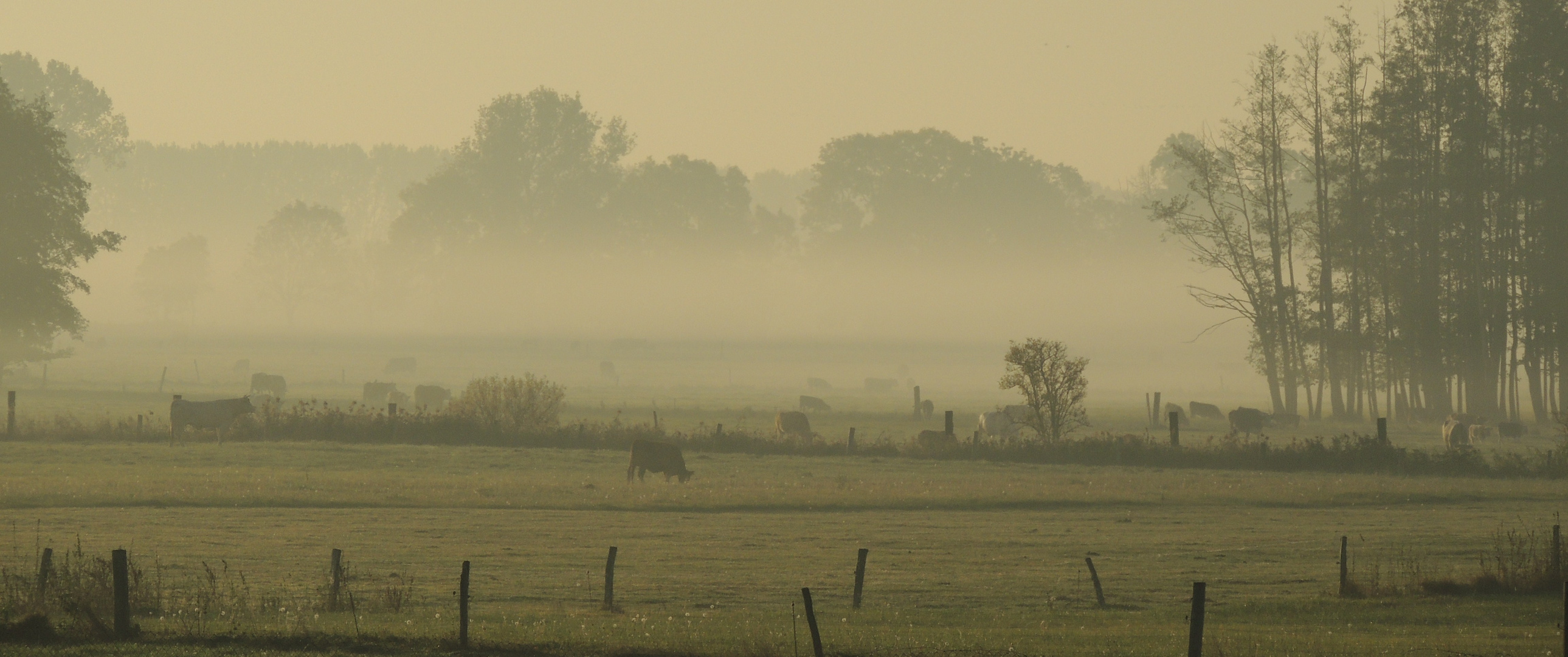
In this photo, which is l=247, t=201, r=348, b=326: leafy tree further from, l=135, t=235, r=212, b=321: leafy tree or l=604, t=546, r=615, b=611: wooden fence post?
l=604, t=546, r=615, b=611: wooden fence post

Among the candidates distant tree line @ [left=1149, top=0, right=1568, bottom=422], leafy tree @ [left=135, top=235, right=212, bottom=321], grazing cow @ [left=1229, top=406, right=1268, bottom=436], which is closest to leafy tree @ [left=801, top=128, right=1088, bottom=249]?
leafy tree @ [left=135, top=235, right=212, bottom=321]

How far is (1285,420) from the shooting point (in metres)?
58.1

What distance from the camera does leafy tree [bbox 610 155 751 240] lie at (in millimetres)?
136875

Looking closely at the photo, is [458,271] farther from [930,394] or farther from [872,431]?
[872,431]

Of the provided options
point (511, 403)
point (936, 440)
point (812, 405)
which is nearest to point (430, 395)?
point (511, 403)

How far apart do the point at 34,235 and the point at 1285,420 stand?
51609mm

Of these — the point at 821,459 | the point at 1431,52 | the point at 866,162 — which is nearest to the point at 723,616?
the point at 821,459

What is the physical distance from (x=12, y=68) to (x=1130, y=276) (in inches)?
4222

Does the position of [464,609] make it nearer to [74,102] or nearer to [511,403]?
[511,403]

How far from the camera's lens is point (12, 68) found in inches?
4441

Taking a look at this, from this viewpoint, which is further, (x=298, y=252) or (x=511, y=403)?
(x=298, y=252)

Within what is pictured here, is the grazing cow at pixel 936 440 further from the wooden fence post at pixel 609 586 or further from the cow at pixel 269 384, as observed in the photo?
the cow at pixel 269 384

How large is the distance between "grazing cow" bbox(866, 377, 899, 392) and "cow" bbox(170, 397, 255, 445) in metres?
52.7

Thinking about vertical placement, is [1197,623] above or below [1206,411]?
below
